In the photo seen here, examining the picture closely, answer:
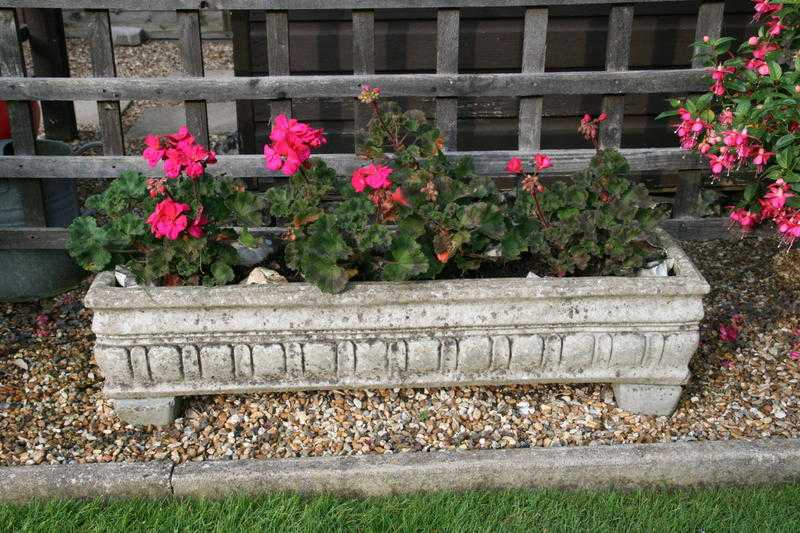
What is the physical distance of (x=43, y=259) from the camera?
3916mm

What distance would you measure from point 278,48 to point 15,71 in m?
1.07

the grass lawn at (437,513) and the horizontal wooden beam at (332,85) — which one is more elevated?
the horizontal wooden beam at (332,85)

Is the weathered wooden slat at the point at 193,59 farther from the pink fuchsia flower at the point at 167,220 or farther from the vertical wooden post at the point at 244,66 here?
the pink fuchsia flower at the point at 167,220

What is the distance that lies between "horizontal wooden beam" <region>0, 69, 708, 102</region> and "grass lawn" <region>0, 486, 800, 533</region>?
1656 millimetres

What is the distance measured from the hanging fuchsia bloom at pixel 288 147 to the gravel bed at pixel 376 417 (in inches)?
34.2

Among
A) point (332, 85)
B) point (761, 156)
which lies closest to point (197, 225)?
point (332, 85)

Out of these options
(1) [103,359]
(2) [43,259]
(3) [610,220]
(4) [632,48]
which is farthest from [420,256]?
(4) [632,48]

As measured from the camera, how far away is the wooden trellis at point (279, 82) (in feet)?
11.6

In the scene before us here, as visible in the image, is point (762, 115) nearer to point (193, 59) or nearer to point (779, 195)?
point (779, 195)

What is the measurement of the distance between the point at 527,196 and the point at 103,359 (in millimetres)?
1566

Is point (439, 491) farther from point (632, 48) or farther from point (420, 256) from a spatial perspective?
point (632, 48)

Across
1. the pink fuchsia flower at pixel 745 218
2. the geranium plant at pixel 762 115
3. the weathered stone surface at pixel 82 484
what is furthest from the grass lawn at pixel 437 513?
the pink fuchsia flower at pixel 745 218

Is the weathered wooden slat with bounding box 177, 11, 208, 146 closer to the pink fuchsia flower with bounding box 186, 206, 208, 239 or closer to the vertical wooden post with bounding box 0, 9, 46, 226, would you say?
the vertical wooden post with bounding box 0, 9, 46, 226

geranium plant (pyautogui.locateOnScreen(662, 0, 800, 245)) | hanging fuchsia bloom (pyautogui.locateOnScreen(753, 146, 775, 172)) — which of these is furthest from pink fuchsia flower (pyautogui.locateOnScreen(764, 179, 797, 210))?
hanging fuchsia bloom (pyautogui.locateOnScreen(753, 146, 775, 172))
